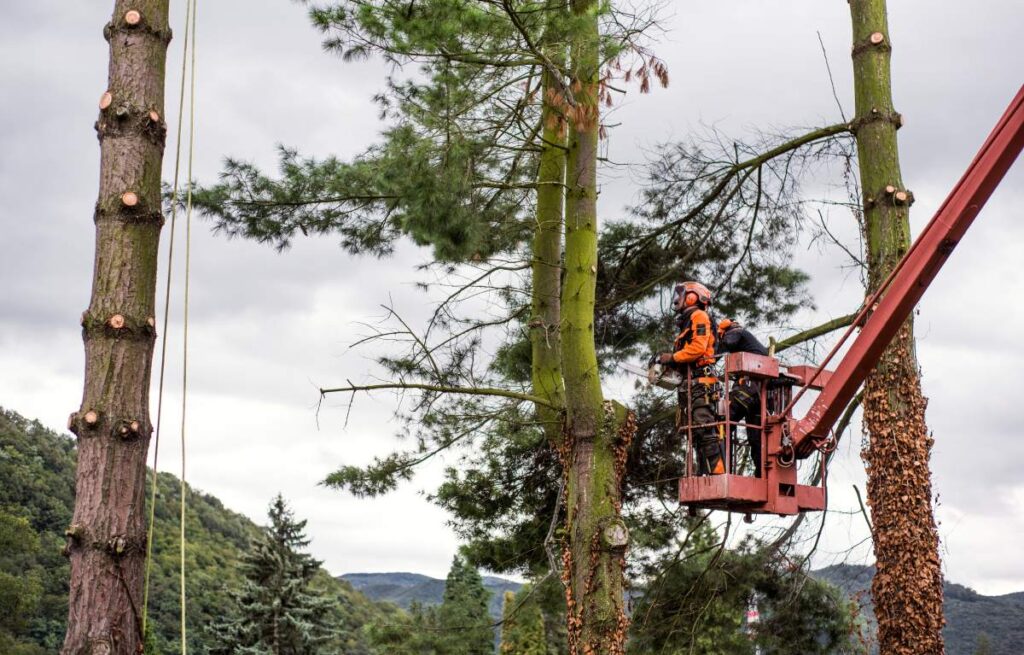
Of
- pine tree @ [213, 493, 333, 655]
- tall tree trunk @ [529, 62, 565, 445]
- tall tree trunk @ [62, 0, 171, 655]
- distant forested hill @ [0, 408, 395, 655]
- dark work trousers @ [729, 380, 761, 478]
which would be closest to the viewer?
tall tree trunk @ [62, 0, 171, 655]

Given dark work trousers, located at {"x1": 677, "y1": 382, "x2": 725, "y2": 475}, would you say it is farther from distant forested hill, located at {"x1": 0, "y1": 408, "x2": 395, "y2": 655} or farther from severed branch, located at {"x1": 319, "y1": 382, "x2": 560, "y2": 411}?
distant forested hill, located at {"x1": 0, "y1": 408, "x2": 395, "y2": 655}

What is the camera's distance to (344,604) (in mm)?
52562

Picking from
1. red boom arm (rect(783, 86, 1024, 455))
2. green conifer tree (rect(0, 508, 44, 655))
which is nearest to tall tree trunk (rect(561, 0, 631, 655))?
red boom arm (rect(783, 86, 1024, 455))

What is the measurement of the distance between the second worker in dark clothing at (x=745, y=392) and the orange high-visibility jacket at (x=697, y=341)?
0.95 feet

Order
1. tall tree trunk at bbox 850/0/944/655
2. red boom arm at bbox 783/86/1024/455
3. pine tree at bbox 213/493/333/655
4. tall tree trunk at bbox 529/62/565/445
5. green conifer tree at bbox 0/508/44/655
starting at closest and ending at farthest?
red boom arm at bbox 783/86/1024/455
tall tree trunk at bbox 850/0/944/655
tall tree trunk at bbox 529/62/565/445
pine tree at bbox 213/493/333/655
green conifer tree at bbox 0/508/44/655

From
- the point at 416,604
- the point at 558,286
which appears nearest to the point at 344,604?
the point at 416,604

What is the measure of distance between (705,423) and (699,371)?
432 mm

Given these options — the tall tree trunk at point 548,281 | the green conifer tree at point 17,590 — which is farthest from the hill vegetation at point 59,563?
the tall tree trunk at point 548,281

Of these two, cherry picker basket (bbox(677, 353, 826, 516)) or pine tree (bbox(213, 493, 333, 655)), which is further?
pine tree (bbox(213, 493, 333, 655))

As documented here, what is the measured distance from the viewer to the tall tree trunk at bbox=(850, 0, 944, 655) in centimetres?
965

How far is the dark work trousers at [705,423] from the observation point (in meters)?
9.31

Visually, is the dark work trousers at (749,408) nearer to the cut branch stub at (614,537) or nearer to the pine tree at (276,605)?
the cut branch stub at (614,537)

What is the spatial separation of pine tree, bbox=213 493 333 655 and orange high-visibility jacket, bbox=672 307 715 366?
82.5ft

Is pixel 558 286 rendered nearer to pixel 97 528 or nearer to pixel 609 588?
pixel 609 588
